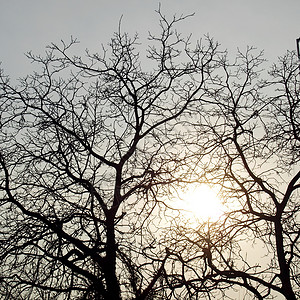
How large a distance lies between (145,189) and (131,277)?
1433 millimetres

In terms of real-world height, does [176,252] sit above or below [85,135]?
below

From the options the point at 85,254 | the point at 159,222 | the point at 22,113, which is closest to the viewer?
the point at 85,254

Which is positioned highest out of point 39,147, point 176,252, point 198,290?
point 39,147

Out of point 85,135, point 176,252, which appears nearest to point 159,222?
point 176,252

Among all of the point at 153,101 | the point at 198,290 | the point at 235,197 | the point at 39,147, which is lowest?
the point at 198,290

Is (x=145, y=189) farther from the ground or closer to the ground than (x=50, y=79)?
closer to the ground

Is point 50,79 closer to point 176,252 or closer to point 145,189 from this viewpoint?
point 145,189

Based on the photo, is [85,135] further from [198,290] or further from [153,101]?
[198,290]

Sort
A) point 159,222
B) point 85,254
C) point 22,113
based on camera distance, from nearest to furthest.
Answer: point 85,254 → point 159,222 → point 22,113

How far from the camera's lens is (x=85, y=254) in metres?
9.98

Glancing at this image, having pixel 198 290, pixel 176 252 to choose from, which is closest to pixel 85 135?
pixel 176 252

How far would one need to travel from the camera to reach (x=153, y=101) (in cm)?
1194

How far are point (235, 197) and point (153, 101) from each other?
8.18ft

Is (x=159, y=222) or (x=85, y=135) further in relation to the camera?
(x=85, y=135)
